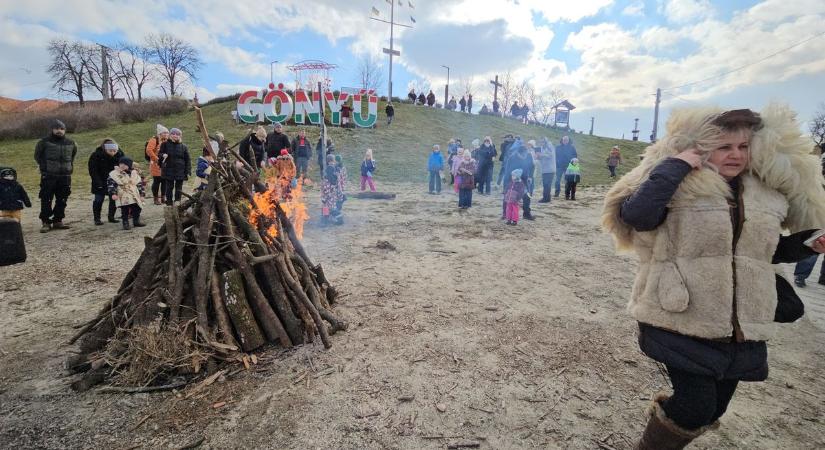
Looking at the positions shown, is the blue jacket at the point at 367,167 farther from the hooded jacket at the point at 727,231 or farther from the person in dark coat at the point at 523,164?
the hooded jacket at the point at 727,231

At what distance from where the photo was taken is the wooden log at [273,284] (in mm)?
3975

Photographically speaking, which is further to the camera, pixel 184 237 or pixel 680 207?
pixel 184 237

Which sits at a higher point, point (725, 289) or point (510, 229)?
point (725, 289)

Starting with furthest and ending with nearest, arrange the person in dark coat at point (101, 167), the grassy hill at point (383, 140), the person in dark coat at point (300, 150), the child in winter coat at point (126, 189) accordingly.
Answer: the grassy hill at point (383, 140) → the person in dark coat at point (300, 150) → the person in dark coat at point (101, 167) → the child in winter coat at point (126, 189)

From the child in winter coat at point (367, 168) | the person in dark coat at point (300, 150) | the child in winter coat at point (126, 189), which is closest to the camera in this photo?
the child in winter coat at point (126, 189)

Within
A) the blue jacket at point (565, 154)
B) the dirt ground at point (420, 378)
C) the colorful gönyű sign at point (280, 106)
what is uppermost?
the colorful gönyű sign at point (280, 106)

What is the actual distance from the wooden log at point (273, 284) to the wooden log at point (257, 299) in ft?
0.24

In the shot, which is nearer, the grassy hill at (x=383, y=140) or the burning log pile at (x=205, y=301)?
the burning log pile at (x=205, y=301)

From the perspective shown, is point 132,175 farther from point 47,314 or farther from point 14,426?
point 14,426

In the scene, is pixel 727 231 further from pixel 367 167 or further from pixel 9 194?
pixel 367 167

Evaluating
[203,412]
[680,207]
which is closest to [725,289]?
[680,207]

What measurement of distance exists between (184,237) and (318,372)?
1.84m

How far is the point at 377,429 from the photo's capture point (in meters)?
2.92

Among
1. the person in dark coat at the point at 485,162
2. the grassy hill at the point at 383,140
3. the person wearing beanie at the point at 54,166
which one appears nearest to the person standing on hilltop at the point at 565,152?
the person in dark coat at the point at 485,162
